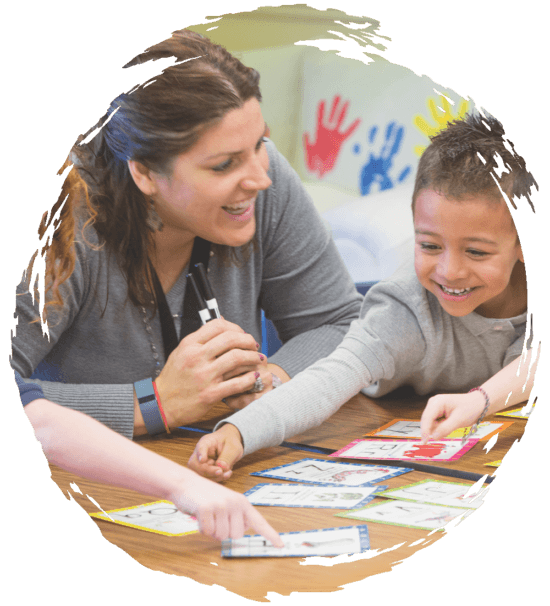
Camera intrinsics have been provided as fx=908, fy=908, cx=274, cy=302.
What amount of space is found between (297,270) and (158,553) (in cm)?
27

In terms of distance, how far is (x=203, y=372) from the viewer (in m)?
0.75

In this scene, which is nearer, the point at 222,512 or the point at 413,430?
the point at 222,512

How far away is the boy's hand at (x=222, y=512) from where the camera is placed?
0.69 m

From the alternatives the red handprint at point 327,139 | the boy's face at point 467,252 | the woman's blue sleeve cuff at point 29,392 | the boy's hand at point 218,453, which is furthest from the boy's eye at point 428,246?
the woman's blue sleeve cuff at point 29,392

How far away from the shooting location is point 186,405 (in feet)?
2.47

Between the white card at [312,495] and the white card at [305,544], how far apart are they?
22mm

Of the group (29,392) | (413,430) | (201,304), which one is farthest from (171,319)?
(413,430)

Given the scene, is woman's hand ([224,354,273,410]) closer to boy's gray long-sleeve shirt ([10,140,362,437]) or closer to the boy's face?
boy's gray long-sleeve shirt ([10,140,362,437])

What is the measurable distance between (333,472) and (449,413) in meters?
0.11

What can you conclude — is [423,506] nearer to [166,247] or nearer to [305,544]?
[305,544]

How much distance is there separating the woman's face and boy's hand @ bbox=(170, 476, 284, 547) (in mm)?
212

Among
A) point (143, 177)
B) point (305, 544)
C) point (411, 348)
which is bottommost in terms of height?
point (305, 544)

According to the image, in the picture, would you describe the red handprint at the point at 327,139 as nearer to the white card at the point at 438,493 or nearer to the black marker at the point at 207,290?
the black marker at the point at 207,290

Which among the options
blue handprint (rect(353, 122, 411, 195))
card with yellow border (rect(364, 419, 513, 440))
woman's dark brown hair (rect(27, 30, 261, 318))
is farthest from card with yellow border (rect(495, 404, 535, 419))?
woman's dark brown hair (rect(27, 30, 261, 318))
